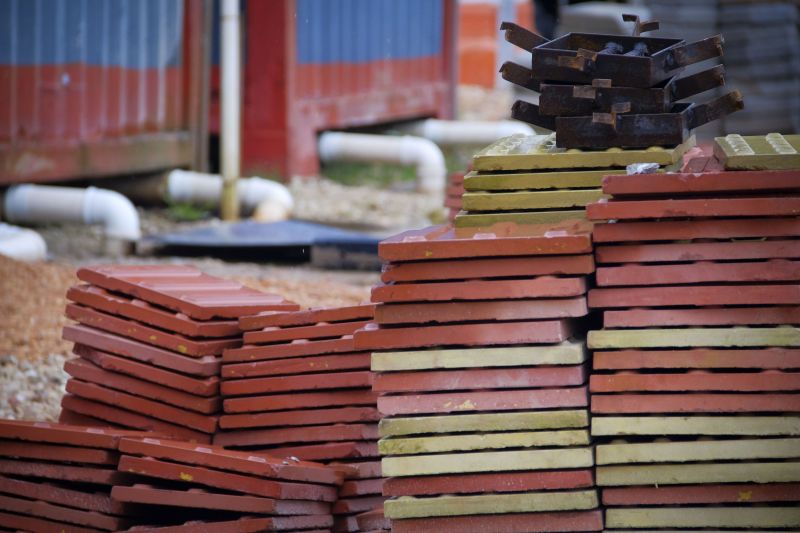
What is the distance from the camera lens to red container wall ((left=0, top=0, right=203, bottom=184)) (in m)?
12.7

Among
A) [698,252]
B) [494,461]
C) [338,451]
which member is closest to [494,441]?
[494,461]

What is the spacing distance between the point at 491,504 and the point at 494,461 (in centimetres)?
15

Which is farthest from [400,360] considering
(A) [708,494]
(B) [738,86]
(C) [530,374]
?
(B) [738,86]

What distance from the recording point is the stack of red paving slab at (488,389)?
4703 millimetres

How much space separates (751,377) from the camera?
15.2 feet

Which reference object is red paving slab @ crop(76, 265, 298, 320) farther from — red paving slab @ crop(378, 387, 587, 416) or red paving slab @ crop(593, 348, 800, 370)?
red paving slab @ crop(593, 348, 800, 370)

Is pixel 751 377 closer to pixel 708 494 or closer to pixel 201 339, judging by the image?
pixel 708 494

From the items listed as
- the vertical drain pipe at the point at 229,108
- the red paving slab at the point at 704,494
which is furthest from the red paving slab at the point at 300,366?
Result: the vertical drain pipe at the point at 229,108

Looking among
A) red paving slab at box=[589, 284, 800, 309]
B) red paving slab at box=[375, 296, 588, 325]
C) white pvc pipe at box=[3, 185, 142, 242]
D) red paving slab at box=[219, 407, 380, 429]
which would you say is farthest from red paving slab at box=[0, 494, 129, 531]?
white pvc pipe at box=[3, 185, 142, 242]

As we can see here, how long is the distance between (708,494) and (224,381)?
86.0 inches

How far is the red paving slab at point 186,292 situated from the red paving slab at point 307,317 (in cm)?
17

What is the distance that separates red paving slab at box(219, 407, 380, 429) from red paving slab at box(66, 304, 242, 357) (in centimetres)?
31

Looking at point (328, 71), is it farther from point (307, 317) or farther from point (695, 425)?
point (695, 425)

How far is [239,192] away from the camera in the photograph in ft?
46.7
